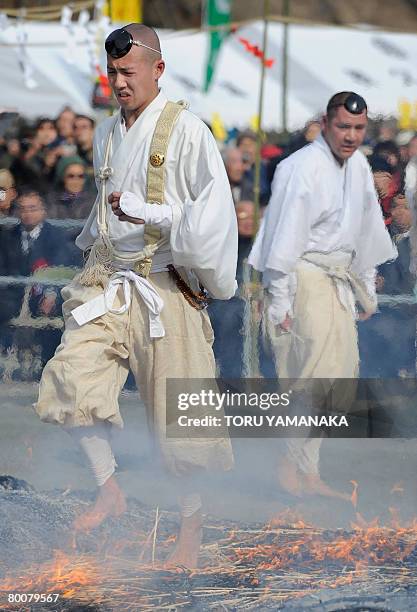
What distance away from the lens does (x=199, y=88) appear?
4.11 metres

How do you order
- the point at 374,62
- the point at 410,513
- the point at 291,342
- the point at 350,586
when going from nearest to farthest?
1. the point at 350,586
2. the point at 410,513
3. the point at 374,62
4. the point at 291,342

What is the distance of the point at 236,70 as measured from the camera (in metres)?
4.16

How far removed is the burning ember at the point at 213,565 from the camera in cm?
326

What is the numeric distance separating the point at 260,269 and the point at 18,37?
1195 mm

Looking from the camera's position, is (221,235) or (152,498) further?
(152,498)

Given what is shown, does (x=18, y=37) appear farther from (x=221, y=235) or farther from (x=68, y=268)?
(x=221, y=235)

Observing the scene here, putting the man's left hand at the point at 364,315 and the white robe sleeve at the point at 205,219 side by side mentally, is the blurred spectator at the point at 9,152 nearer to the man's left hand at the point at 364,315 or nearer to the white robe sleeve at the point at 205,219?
the white robe sleeve at the point at 205,219

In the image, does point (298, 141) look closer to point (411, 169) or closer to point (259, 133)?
point (259, 133)

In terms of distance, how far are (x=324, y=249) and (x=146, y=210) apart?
0.93 metres

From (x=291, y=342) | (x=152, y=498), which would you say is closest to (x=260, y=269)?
(x=291, y=342)

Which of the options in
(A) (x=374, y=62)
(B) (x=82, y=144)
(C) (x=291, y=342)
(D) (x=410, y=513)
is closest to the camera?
(D) (x=410, y=513)

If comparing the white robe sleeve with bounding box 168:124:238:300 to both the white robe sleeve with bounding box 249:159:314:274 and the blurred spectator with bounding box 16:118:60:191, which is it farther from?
the blurred spectator with bounding box 16:118:60:191

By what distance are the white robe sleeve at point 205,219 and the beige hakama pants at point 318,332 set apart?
0.71m

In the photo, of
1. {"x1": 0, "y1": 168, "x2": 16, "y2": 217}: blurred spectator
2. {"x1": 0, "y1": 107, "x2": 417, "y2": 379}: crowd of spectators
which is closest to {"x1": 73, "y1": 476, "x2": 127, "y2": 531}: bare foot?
{"x1": 0, "y1": 107, "x2": 417, "y2": 379}: crowd of spectators
